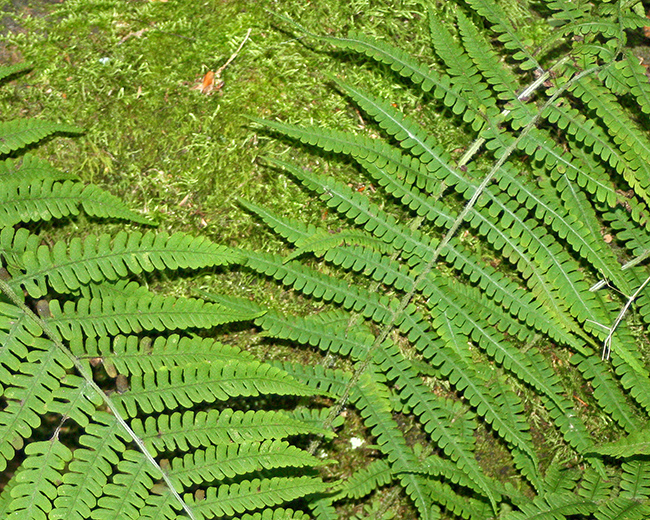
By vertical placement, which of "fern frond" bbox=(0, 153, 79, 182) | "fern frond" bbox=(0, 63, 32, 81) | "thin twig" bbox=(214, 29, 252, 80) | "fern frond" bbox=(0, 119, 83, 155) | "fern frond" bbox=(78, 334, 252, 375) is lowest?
"fern frond" bbox=(78, 334, 252, 375)

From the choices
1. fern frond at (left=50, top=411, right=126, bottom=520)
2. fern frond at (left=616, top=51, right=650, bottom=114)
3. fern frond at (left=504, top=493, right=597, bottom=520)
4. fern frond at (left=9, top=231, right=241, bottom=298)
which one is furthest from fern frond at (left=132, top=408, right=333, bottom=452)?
fern frond at (left=616, top=51, right=650, bottom=114)

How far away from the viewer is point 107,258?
2635 mm

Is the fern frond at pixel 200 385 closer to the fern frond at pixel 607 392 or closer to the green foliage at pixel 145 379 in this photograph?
the green foliage at pixel 145 379

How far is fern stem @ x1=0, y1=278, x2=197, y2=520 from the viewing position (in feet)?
8.30

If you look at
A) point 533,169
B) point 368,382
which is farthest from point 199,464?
point 533,169

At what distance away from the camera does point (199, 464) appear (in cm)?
260

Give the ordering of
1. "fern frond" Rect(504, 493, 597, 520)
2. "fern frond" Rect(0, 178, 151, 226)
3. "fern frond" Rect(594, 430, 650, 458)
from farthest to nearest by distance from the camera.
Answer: "fern frond" Rect(504, 493, 597, 520) < "fern frond" Rect(594, 430, 650, 458) < "fern frond" Rect(0, 178, 151, 226)

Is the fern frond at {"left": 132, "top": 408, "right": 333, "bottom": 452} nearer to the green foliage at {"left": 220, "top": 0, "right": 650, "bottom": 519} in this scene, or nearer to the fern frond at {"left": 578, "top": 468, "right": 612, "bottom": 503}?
the green foliage at {"left": 220, "top": 0, "right": 650, "bottom": 519}

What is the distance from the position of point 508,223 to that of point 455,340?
0.66m

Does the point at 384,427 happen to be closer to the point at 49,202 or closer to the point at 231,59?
the point at 49,202

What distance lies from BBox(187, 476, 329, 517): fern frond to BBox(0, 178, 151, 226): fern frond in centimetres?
130

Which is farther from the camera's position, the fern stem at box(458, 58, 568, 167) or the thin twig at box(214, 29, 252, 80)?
the thin twig at box(214, 29, 252, 80)

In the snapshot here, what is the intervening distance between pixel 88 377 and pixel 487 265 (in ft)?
6.74

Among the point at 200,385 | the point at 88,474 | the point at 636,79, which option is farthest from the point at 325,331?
the point at 636,79
